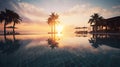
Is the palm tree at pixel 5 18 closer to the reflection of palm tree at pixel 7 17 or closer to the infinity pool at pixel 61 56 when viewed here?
the reflection of palm tree at pixel 7 17

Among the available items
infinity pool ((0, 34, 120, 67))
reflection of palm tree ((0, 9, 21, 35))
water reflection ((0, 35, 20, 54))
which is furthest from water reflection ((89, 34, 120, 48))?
reflection of palm tree ((0, 9, 21, 35))

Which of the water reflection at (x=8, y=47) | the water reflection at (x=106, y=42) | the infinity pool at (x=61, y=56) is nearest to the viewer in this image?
the infinity pool at (x=61, y=56)

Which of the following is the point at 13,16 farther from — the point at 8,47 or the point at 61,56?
the point at 61,56

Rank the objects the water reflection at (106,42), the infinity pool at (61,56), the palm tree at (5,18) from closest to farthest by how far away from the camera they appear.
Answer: the infinity pool at (61,56) → the water reflection at (106,42) → the palm tree at (5,18)

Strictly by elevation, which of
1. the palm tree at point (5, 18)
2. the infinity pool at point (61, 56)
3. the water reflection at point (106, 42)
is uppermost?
the palm tree at point (5, 18)

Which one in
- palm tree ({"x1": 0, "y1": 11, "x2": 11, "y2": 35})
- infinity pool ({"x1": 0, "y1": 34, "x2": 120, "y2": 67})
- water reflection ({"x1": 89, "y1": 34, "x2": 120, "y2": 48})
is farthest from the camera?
palm tree ({"x1": 0, "y1": 11, "x2": 11, "y2": 35})

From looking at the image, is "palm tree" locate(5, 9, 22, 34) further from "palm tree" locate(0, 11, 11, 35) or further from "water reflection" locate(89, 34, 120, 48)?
"water reflection" locate(89, 34, 120, 48)

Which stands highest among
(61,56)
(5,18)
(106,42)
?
(5,18)

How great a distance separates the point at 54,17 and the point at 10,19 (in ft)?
76.5

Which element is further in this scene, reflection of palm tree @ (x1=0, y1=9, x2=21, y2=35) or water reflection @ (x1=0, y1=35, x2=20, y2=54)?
reflection of palm tree @ (x1=0, y1=9, x2=21, y2=35)

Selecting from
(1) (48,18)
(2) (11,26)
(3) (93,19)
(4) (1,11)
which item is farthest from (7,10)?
(3) (93,19)

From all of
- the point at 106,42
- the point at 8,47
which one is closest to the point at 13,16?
the point at 8,47

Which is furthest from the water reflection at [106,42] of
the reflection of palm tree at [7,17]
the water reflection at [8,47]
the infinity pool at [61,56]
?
the reflection of palm tree at [7,17]

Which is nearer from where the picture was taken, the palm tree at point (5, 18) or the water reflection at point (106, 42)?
the water reflection at point (106, 42)
